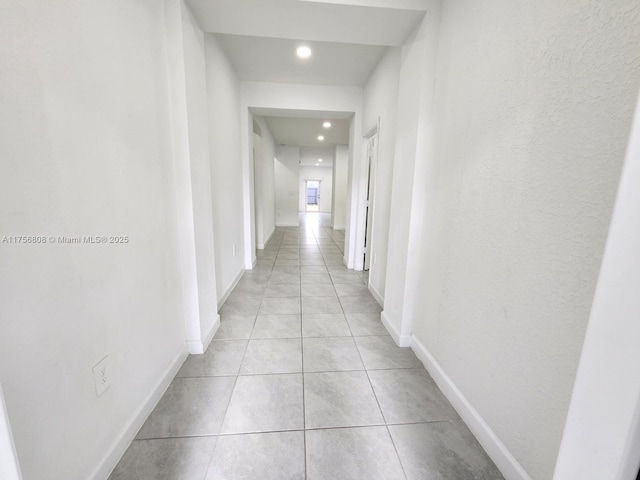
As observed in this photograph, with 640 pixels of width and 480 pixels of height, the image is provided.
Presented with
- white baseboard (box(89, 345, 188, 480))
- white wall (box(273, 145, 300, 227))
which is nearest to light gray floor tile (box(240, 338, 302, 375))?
white baseboard (box(89, 345, 188, 480))

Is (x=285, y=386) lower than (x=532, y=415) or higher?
lower

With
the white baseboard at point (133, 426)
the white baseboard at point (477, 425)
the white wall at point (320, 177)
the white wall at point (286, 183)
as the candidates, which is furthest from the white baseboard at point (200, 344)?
the white wall at point (320, 177)

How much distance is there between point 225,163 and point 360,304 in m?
2.19

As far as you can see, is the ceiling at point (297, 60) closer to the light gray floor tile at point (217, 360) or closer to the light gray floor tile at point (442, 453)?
the light gray floor tile at point (217, 360)

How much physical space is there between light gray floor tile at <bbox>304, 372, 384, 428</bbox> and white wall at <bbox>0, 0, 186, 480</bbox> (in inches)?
36.7

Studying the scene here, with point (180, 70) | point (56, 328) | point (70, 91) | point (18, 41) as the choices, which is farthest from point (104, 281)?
point (180, 70)

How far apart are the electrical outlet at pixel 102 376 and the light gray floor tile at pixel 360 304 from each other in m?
2.04

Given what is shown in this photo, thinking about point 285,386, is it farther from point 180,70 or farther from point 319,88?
point 319,88

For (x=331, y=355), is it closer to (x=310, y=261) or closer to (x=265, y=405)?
(x=265, y=405)

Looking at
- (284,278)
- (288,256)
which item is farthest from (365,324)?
(288,256)

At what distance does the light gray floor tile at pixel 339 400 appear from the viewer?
58.5 inches

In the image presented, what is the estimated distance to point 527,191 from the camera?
1.09 m

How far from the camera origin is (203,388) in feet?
5.59

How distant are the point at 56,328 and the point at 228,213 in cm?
233
